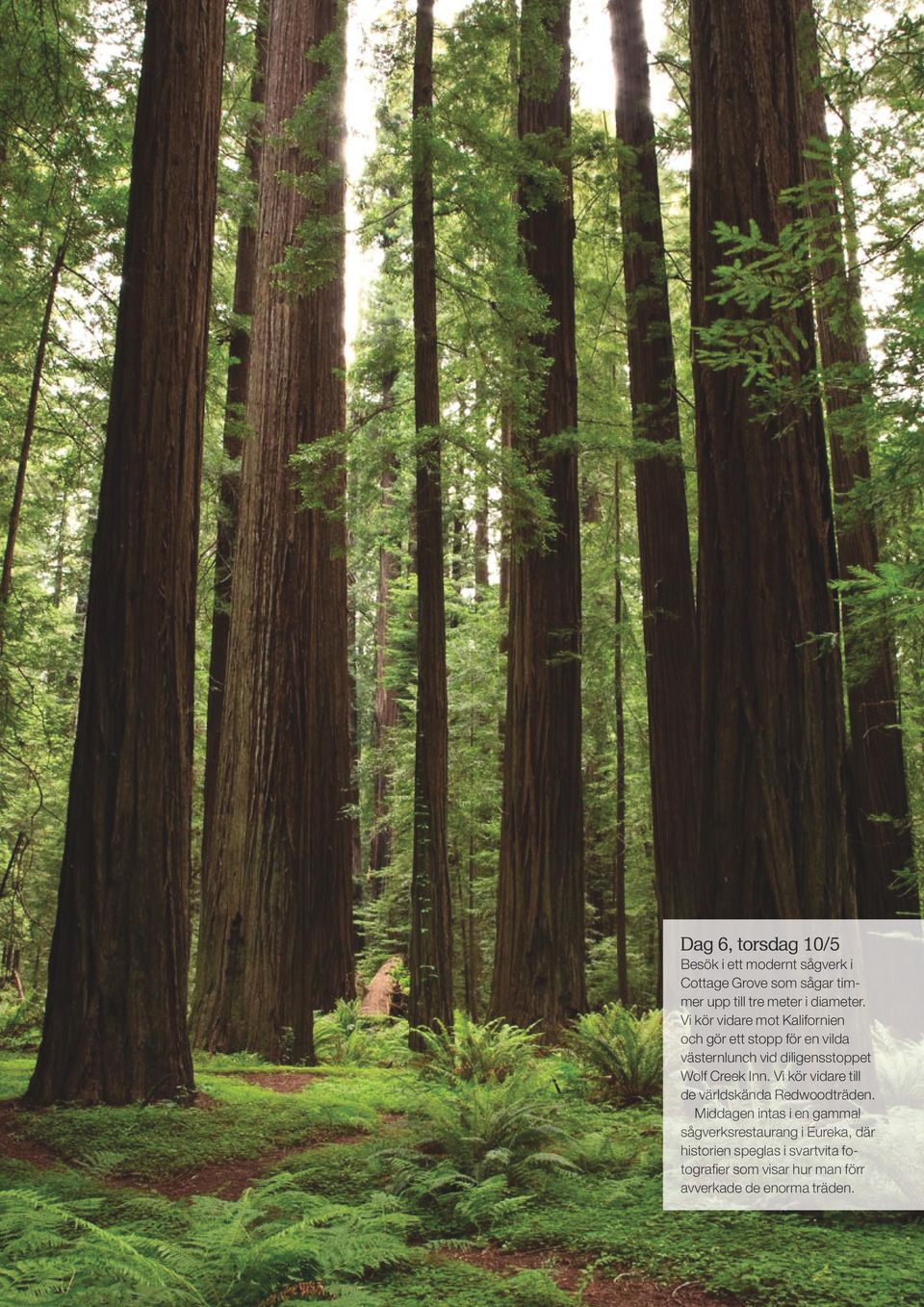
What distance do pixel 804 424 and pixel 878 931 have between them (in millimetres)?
6363

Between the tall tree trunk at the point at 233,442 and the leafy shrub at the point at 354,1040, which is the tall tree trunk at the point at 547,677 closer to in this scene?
the leafy shrub at the point at 354,1040

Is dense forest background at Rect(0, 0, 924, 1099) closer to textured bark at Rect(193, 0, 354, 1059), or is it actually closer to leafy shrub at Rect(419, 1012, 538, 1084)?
textured bark at Rect(193, 0, 354, 1059)

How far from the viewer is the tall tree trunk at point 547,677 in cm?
855

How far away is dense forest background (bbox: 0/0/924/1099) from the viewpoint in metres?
4.28

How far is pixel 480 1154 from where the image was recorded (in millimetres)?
4254

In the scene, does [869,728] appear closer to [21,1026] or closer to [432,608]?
[432,608]

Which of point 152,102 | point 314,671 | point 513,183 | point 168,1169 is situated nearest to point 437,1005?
point 168,1169

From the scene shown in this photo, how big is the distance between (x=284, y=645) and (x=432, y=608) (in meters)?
2.06

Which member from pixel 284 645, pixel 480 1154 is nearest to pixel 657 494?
pixel 284 645

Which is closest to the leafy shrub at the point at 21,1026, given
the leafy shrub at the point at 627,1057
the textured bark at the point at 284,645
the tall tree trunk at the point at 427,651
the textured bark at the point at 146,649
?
the textured bark at the point at 284,645

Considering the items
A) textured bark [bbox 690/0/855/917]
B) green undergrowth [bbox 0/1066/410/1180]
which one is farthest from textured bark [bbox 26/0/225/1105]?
textured bark [bbox 690/0/855/917]

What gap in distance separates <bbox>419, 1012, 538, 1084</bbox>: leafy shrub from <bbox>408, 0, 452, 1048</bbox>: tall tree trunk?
52 cm

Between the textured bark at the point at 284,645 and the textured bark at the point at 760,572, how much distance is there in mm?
4208

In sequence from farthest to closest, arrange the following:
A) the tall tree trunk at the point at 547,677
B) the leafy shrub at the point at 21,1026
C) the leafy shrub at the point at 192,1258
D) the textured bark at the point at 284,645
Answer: the leafy shrub at the point at 21,1026 < the tall tree trunk at the point at 547,677 < the textured bark at the point at 284,645 < the leafy shrub at the point at 192,1258
